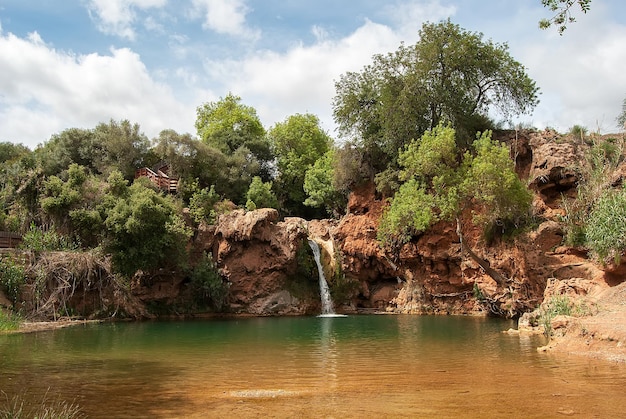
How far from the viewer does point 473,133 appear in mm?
37500

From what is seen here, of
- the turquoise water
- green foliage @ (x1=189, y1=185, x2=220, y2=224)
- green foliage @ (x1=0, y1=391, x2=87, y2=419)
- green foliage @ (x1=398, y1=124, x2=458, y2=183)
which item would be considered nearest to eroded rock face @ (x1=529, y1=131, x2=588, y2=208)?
green foliage @ (x1=398, y1=124, x2=458, y2=183)

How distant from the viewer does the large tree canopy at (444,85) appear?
3656 centimetres

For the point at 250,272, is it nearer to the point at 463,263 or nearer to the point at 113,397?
the point at 463,263

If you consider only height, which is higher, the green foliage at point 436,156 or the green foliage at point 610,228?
the green foliage at point 436,156

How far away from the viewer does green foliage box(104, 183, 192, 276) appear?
29.2m

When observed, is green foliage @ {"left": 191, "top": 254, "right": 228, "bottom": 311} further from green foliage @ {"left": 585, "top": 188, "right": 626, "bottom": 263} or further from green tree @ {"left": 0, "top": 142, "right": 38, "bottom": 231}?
green foliage @ {"left": 585, "top": 188, "right": 626, "bottom": 263}

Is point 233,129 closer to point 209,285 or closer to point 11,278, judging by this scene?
point 209,285

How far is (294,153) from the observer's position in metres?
53.8

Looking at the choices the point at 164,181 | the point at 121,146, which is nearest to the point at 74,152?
the point at 121,146

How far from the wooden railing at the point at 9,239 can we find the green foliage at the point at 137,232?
175 inches

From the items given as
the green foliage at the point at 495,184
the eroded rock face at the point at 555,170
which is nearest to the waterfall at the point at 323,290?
the green foliage at the point at 495,184

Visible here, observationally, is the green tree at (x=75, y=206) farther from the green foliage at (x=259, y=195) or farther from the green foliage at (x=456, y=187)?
the green foliage at (x=456, y=187)

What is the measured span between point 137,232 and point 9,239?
21.5 ft

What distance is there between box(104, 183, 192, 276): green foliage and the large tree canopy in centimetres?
1664
